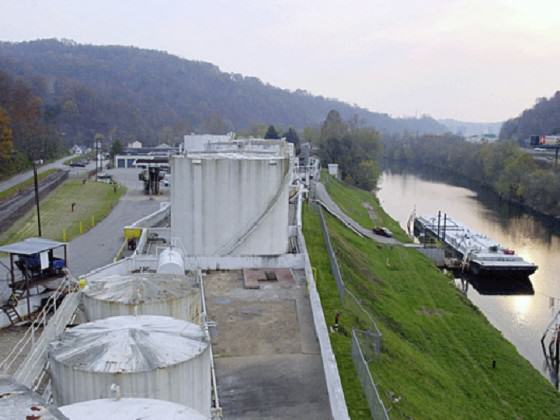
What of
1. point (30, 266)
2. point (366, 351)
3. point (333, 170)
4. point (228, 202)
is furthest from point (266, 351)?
point (333, 170)

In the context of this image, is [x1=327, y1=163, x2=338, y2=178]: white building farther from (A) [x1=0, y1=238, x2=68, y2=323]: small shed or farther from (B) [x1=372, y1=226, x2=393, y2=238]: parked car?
(A) [x1=0, y1=238, x2=68, y2=323]: small shed

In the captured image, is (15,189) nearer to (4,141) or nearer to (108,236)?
(4,141)

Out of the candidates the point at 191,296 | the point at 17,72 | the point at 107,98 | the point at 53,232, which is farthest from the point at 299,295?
the point at 17,72

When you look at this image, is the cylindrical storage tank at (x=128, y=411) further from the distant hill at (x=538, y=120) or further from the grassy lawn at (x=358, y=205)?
the distant hill at (x=538, y=120)

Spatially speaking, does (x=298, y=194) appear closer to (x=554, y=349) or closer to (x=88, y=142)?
(x=554, y=349)

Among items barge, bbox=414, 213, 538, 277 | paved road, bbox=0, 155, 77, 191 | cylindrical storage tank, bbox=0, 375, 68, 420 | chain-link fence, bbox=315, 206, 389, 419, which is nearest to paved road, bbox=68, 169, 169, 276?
chain-link fence, bbox=315, 206, 389, 419

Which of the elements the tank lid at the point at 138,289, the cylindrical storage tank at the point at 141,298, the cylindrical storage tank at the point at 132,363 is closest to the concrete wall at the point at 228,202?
the tank lid at the point at 138,289
